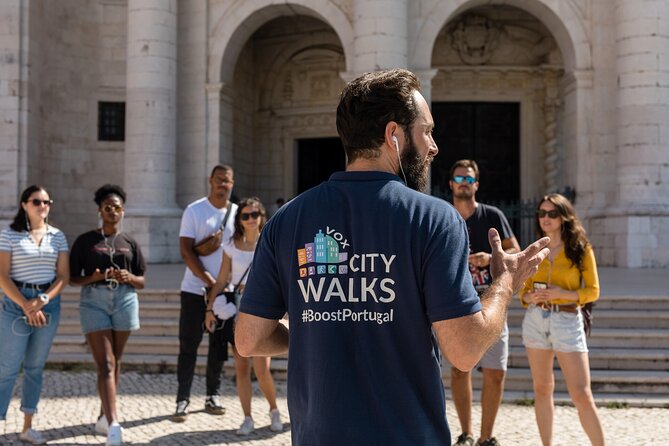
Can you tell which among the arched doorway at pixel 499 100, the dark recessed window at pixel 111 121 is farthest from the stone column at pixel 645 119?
the dark recessed window at pixel 111 121

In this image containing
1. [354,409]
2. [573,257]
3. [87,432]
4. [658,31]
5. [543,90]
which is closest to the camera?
[354,409]

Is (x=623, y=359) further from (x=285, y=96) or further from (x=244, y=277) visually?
(x=285, y=96)

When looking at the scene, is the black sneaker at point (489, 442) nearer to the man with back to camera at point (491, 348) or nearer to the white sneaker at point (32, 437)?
the man with back to camera at point (491, 348)

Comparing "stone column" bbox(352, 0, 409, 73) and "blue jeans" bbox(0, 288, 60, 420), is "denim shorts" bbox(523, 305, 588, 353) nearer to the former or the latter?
"blue jeans" bbox(0, 288, 60, 420)

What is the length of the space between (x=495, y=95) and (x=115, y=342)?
579 inches

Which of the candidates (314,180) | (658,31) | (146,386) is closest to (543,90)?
(658,31)

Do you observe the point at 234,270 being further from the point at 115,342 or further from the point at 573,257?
the point at 573,257

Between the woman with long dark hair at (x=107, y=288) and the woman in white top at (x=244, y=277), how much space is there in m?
0.68

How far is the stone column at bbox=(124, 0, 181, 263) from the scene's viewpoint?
15727mm

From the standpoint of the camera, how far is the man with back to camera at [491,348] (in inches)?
214

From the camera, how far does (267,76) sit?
65.5 ft

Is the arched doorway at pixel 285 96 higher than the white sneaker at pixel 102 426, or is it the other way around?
the arched doorway at pixel 285 96

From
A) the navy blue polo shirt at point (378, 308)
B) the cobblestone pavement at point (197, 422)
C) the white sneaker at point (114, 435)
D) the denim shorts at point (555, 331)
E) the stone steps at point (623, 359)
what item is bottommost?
the cobblestone pavement at point (197, 422)

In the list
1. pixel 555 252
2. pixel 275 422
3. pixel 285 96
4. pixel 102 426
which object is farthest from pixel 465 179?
pixel 285 96
